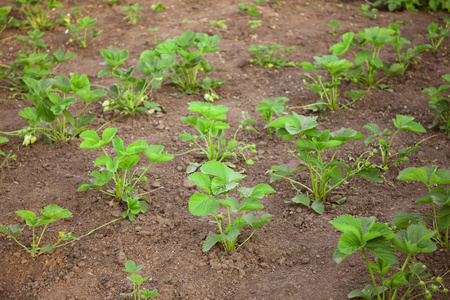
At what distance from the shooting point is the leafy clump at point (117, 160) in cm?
246

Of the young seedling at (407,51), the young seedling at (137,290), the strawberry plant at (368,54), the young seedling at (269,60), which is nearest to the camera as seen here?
the young seedling at (137,290)

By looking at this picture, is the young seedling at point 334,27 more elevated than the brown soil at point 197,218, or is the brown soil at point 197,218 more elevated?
the young seedling at point 334,27

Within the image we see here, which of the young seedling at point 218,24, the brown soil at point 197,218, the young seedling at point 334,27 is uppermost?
the young seedling at point 334,27

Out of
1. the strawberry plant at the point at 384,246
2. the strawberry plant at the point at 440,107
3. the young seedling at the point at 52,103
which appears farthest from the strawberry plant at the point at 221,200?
the strawberry plant at the point at 440,107

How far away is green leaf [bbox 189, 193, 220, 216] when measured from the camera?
2.15m

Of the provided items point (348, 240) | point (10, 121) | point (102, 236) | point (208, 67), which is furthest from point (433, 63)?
point (10, 121)

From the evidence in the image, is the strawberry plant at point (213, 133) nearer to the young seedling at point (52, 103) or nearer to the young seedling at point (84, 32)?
the young seedling at point (52, 103)

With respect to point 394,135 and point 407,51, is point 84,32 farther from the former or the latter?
point 394,135

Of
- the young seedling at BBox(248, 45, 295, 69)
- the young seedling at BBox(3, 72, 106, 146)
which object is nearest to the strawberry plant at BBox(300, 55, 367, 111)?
the young seedling at BBox(248, 45, 295, 69)

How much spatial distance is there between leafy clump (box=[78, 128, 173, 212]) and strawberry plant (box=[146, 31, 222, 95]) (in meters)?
1.09

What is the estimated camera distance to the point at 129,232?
2.61m

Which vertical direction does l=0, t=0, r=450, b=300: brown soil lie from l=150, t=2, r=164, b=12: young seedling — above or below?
below

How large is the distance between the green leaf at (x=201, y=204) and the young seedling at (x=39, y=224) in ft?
2.21

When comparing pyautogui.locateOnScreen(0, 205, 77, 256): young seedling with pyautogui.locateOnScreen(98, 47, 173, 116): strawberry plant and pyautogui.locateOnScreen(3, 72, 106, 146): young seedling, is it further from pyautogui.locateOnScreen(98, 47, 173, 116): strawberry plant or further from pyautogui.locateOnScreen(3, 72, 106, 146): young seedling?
pyautogui.locateOnScreen(98, 47, 173, 116): strawberry plant
